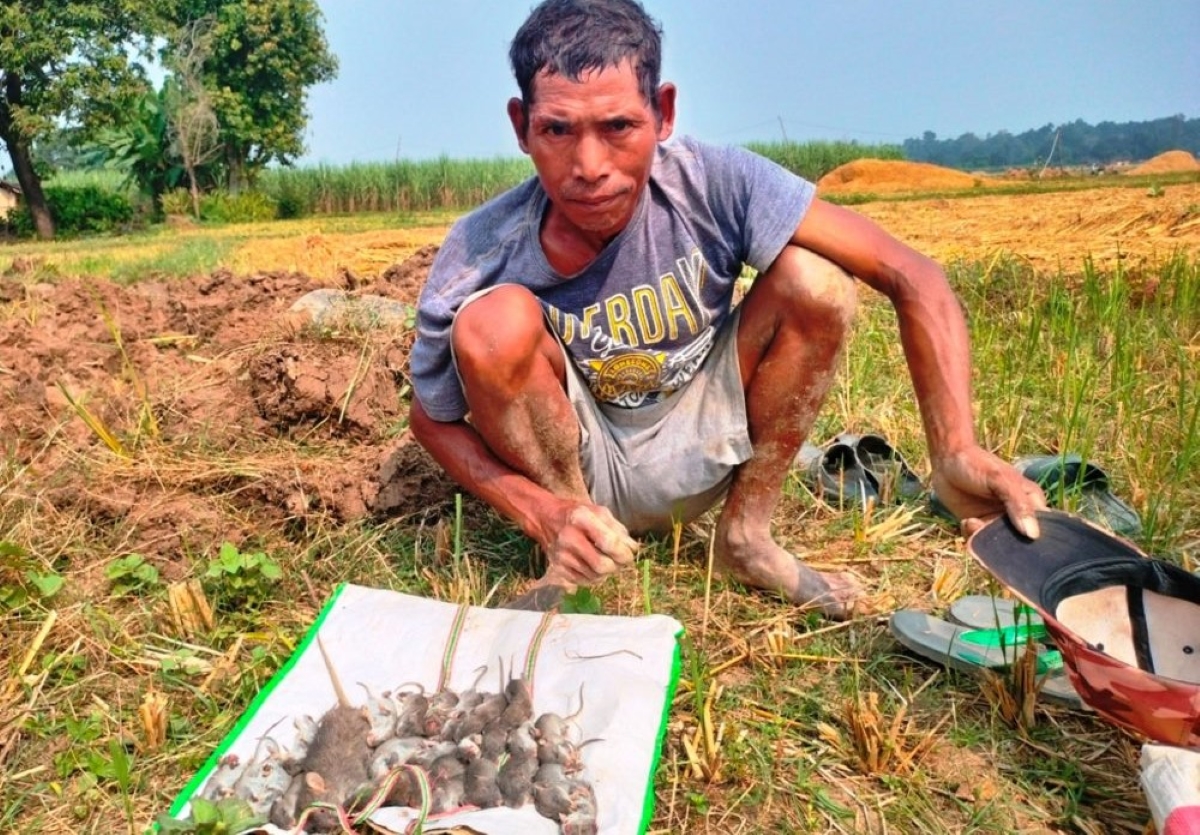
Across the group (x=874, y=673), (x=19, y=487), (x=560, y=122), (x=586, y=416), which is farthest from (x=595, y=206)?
(x=19, y=487)

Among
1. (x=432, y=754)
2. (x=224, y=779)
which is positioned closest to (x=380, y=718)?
(x=432, y=754)

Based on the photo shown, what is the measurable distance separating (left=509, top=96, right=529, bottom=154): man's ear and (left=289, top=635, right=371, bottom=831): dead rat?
1150mm

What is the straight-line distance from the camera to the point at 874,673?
2027 mm

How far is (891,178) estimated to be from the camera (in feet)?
71.3

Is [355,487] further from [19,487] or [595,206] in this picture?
[595,206]

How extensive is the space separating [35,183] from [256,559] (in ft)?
89.2

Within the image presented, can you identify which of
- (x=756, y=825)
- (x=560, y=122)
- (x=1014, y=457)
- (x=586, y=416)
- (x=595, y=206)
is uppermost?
(x=560, y=122)

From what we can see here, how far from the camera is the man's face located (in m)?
2.01

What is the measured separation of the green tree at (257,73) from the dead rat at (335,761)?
32266 mm

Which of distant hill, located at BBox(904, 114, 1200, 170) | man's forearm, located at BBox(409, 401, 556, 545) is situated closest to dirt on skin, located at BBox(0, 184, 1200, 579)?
man's forearm, located at BBox(409, 401, 556, 545)

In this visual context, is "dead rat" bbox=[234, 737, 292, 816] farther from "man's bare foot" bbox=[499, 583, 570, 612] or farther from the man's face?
the man's face

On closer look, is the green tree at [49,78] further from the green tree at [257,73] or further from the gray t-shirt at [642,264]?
the gray t-shirt at [642,264]

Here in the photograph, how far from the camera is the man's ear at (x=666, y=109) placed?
7.13 ft

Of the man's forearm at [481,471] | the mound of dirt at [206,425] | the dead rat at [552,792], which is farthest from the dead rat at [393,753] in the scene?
the mound of dirt at [206,425]
